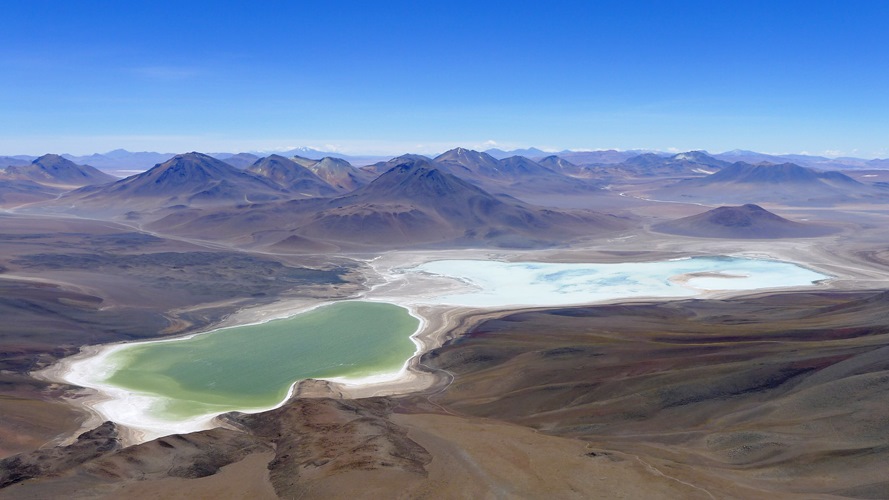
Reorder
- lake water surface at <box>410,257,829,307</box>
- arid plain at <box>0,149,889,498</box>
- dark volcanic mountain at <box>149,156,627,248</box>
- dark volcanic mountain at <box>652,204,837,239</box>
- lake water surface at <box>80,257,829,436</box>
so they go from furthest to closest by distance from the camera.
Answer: dark volcanic mountain at <box>652,204,837,239</box>, dark volcanic mountain at <box>149,156,627,248</box>, lake water surface at <box>410,257,829,307</box>, lake water surface at <box>80,257,829,436</box>, arid plain at <box>0,149,889,498</box>

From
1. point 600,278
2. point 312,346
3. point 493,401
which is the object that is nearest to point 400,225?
point 600,278

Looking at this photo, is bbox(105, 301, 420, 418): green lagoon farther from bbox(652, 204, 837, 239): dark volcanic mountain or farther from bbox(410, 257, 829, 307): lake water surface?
bbox(652, 204, 837, 239): dark volcanic mountain

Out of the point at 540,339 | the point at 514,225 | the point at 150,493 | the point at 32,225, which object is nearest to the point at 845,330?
the point at 540,339

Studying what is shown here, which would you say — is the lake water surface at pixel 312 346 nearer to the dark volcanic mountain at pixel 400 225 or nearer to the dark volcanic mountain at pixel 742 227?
the dark volcanic mountain at pixel 400 225

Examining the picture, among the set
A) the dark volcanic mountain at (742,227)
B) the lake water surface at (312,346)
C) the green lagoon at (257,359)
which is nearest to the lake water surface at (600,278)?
the lake water surface at (312,346)

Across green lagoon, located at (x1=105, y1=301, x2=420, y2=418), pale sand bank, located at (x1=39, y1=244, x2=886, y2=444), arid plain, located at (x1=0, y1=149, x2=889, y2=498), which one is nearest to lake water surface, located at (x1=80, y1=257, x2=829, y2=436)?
green lagoon, located at (x1=105, y1=301, x2=420, y2=418)

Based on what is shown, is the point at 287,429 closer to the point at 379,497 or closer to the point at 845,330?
the point at 379,497
